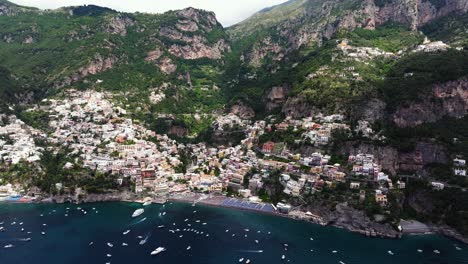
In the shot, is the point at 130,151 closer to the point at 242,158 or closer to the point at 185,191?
the point at 185,191

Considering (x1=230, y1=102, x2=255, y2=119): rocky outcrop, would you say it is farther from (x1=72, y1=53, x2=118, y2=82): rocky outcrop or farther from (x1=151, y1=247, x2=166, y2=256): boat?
(x1=151, y1=247, x2=166, y2=256): boat

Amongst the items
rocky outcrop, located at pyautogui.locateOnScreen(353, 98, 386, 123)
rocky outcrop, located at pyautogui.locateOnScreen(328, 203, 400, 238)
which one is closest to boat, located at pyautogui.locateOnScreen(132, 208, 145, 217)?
rocky outcrop, located at pyautogui.locateOnScreen(328, 203, 400, 238)

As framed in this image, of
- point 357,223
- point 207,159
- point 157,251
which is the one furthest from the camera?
point 207,159

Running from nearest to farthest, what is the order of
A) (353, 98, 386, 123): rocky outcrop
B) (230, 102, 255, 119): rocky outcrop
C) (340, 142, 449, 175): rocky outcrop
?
(340, 142, 449, 175): rocky outcrop
(353, 98, 386, 123): rocky outcrop
(230, 102, 255, 119): rocky outcrop

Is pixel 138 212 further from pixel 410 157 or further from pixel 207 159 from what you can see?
pixel 410 157

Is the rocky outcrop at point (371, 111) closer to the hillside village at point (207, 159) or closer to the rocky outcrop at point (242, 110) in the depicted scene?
the hillside village at point (207, 159)

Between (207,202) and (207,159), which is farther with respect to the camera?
(207,159)

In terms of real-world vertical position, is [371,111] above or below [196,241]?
above

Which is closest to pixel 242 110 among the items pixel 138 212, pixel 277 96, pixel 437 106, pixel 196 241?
pixel 277 96
